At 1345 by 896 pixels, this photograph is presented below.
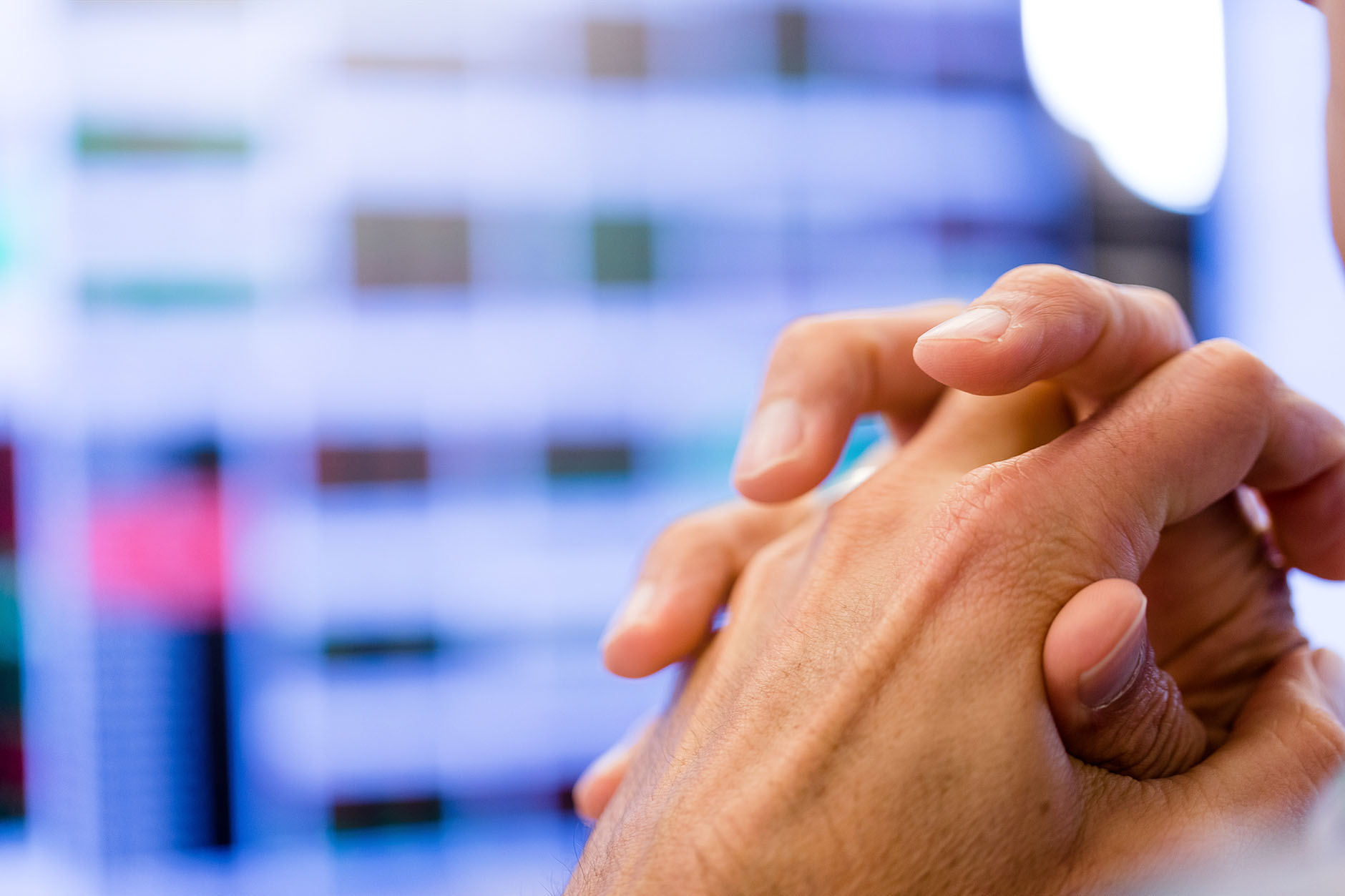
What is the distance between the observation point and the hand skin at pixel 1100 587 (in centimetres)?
57

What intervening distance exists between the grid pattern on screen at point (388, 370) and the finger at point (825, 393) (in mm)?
1668

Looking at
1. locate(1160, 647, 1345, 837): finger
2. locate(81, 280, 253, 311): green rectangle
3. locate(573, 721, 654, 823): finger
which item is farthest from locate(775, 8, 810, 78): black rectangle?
locate(1160, 647, 1345, 837): finger

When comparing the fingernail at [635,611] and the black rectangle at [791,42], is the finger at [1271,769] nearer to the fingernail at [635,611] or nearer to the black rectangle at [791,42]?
the fingernail at [635,611]

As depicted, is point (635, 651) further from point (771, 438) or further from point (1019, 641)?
point (1019, 641)

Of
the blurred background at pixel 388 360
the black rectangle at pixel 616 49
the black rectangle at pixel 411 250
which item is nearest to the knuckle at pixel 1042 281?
the blurred background at pixel 388 360

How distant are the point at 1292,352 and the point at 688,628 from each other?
9.21ft

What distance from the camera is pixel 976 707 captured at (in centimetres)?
55

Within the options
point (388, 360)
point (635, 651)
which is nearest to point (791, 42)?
point (388, 360)

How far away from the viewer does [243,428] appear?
7.82ft

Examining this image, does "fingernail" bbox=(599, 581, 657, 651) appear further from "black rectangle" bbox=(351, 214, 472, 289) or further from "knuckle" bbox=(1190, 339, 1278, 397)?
"black rectangle" bbox=(351, 214, 472, 289)

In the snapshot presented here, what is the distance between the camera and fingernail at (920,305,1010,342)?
631 millimetres

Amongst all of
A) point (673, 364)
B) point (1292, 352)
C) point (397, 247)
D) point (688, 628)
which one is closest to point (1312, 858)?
point (688, 628)

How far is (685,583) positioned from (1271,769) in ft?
1.65

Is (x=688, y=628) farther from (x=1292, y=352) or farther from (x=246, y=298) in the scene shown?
(x=1292, y=352)
